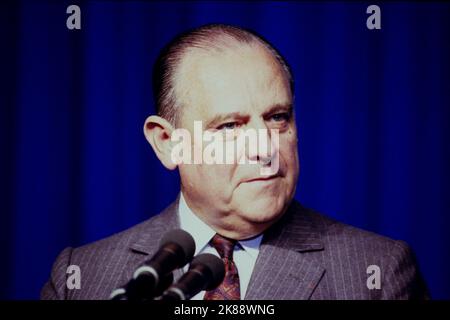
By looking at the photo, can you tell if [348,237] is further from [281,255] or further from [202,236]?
[202,236]

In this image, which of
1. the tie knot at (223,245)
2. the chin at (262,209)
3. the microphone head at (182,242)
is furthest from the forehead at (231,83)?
the microphone head at (182,242)

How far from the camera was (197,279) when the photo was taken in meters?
1.32

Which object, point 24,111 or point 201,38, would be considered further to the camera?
point 24,111

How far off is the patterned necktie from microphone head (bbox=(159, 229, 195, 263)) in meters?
0.43

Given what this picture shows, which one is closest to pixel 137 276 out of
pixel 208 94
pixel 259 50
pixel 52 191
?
pixel 208 94

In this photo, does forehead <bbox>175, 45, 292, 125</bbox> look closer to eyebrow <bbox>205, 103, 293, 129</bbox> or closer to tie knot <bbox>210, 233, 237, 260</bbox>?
eyebrow <bbox>205, 103, 293, 129</bbox>

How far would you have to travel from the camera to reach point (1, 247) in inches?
94.1

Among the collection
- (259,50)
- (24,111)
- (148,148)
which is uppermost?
(259,50)

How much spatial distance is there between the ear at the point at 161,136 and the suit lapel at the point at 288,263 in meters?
0.40

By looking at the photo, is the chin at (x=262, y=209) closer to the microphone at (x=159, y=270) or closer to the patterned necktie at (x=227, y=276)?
the patterned necktie at (x=227, y=276)
